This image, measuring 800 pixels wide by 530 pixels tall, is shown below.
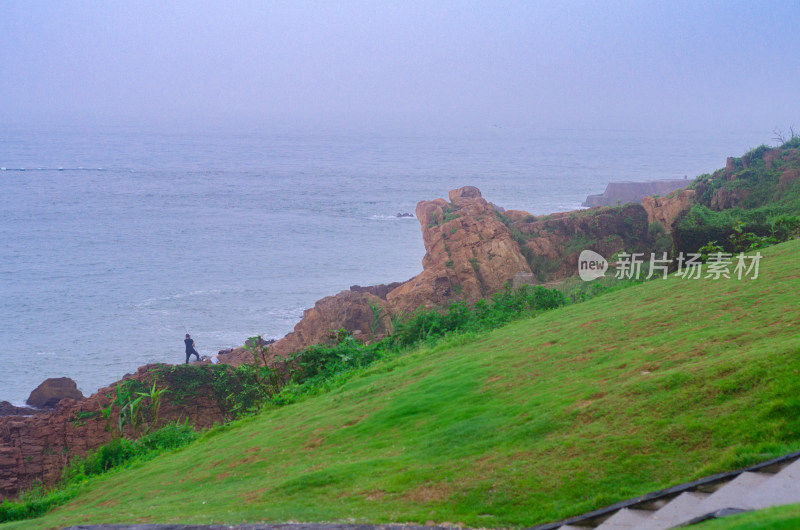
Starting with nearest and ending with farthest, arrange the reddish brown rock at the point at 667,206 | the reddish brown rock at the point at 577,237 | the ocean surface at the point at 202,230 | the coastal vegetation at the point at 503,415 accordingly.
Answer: the coastal vegetation at the point at 503,415 < the reddish brown rock at the point at 667,206 < the reddish brown rock at the point at 577,237 < the ocean surface at the point at 202,230

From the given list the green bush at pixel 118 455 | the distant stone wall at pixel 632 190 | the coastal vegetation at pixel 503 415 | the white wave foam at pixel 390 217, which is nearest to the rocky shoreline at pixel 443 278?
the coastal vegetation at pixel 503 415

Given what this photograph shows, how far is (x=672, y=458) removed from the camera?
250 inches

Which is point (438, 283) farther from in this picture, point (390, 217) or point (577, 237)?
point (390, 217)

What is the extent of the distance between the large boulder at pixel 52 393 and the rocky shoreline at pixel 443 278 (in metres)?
0.11

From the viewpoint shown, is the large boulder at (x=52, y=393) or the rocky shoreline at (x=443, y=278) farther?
the large boulder at (x=52, y=393)

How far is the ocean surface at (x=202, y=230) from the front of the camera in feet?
119

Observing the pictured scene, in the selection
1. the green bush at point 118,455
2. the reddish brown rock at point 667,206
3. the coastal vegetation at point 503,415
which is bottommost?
the green bush at point 118,455

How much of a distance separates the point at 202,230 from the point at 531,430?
60.7 metres

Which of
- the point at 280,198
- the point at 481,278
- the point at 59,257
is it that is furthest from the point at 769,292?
the point at 280,198

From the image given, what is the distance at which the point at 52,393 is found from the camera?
2581cm

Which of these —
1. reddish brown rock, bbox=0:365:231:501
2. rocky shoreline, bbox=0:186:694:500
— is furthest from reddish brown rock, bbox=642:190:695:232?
reddish brown rock, bbox=0:365:231:501

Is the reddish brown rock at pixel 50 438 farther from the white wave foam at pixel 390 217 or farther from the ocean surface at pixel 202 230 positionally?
the white wave foam at pixel 390 217

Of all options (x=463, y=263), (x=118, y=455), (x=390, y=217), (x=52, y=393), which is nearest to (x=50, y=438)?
(x=118, y=455)

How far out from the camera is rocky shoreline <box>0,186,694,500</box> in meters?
20.4
